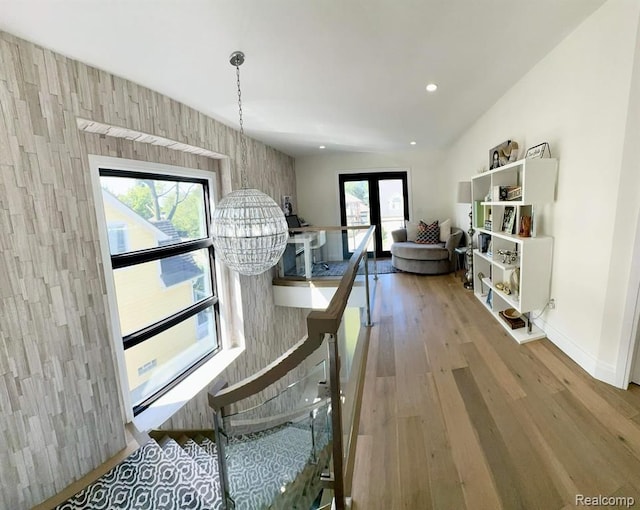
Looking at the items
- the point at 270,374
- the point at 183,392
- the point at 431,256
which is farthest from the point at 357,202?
the point at 270,374

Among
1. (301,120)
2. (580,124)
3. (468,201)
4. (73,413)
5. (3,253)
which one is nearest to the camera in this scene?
(3,253)

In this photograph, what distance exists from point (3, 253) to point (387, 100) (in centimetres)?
331

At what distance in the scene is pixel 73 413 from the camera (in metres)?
2.02

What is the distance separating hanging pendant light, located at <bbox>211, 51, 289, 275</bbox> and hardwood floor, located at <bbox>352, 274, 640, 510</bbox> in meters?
1.30

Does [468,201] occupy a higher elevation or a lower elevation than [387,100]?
lower

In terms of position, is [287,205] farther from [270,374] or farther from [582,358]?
[270,374]

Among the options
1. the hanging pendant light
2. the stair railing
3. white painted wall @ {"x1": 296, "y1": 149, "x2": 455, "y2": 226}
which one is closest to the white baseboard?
the stair railing

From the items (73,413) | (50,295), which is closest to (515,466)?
(73,413)

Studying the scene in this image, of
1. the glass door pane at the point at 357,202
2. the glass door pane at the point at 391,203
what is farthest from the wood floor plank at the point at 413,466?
the glass door pane at the point at 357,202

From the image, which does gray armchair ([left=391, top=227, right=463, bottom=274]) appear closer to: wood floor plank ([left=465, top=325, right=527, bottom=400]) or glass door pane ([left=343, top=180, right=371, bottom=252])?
glass door pane ([left=343, top=180, right=371, bottom=252])

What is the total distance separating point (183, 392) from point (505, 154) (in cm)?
435

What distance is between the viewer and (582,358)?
7.64ft

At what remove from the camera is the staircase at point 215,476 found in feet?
4.65

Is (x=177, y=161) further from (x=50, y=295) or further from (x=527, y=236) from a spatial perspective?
(x=527, y=236)
